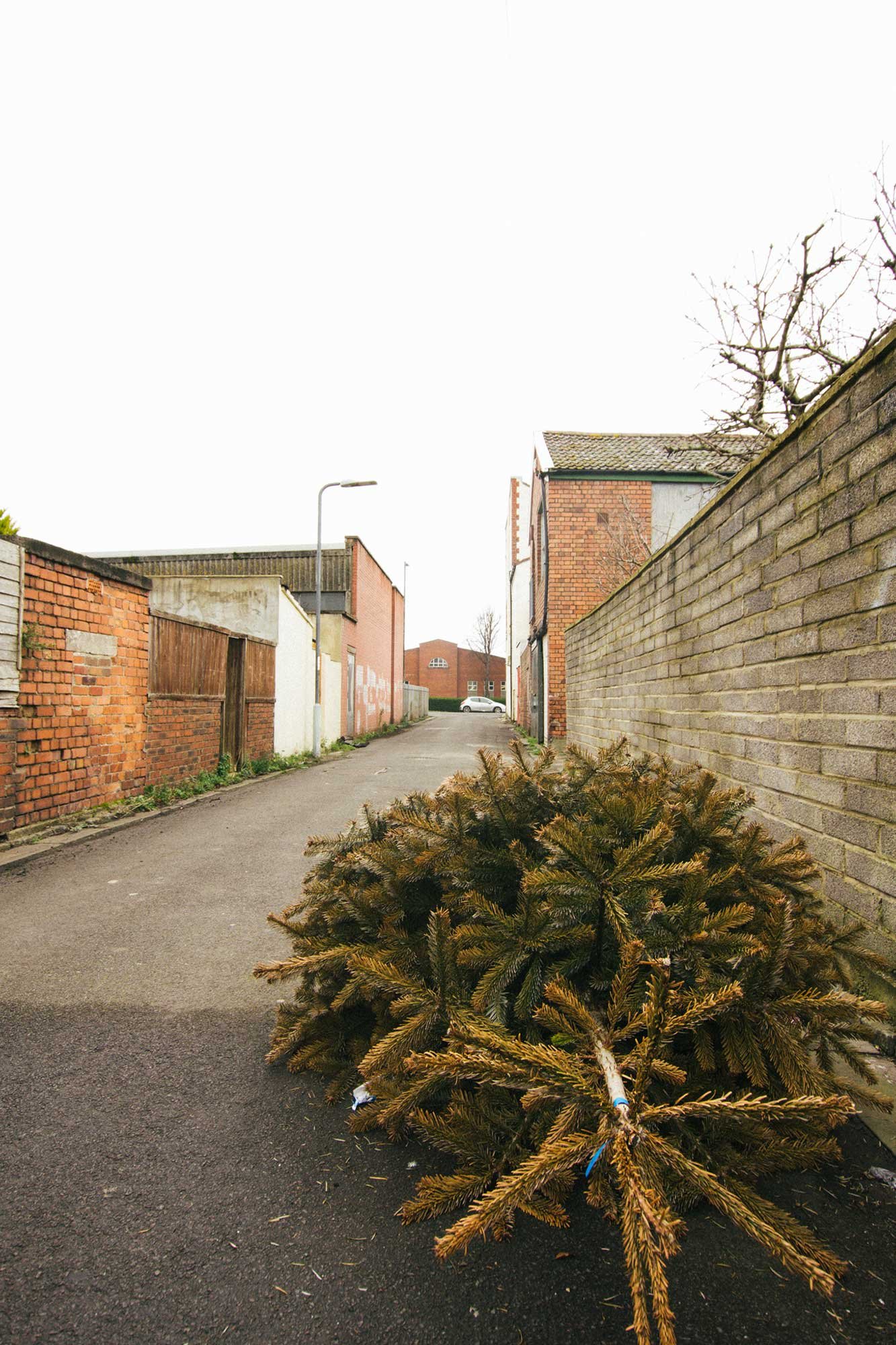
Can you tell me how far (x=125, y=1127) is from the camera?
2055 millimetres

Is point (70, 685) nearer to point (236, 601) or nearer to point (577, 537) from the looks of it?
point (236, 601)

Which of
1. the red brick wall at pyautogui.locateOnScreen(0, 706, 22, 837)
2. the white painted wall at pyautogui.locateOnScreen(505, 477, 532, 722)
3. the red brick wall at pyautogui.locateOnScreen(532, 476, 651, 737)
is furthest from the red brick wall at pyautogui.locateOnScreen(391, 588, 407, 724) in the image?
the red brick wall at pyautogui.locateOnScreen(0, 706, 22, 837)

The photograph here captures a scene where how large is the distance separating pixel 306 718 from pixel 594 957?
15504 millimetres

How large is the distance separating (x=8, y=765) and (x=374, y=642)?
73.5 ft

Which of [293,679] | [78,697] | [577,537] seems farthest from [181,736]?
[577,537]

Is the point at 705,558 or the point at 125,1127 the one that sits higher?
the point at 705,558

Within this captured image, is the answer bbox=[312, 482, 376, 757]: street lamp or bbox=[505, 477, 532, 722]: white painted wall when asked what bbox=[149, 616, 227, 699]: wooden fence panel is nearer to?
bbox=[312, 482, 376, 757]: street lamp

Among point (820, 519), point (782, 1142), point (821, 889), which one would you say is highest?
point (820, 519)

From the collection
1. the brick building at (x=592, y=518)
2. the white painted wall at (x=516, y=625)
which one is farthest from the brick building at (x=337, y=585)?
the brick building at (x=592, y=518)

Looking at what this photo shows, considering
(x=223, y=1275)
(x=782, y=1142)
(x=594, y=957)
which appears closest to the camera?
(x=223, y=1275)

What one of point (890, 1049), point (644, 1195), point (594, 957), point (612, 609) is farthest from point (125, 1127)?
point (612, 609)

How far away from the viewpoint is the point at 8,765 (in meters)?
5.80

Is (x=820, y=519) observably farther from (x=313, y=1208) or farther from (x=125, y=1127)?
(x=125, y=1127)

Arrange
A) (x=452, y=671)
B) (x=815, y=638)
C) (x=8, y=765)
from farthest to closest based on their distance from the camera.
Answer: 1. (x=452, y=671)
2. (x=8, y=765)
3. (x=815, y=638)
